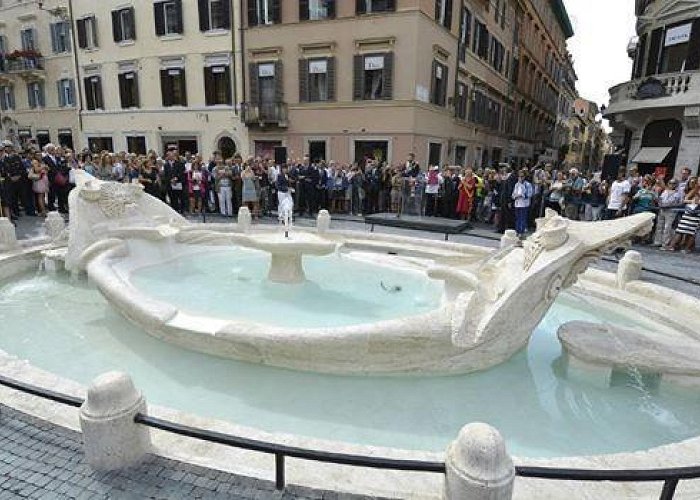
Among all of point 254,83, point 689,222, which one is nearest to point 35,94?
point 254,83

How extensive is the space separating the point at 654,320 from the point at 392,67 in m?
15.9

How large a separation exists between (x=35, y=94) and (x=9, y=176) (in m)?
23.0

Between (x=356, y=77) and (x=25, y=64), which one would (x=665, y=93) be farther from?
(x=25, y=64)

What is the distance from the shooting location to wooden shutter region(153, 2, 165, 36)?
23.5m

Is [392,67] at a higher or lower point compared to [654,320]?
higher

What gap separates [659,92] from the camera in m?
17.9

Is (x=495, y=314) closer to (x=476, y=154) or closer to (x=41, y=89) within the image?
(x=476, y=154)

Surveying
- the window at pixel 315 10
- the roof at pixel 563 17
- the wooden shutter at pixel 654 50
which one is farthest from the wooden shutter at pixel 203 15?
the roof at pixel 563 17

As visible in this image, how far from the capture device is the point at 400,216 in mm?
13258

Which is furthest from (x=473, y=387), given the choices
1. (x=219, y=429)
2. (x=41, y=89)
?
(x=41, y=89)

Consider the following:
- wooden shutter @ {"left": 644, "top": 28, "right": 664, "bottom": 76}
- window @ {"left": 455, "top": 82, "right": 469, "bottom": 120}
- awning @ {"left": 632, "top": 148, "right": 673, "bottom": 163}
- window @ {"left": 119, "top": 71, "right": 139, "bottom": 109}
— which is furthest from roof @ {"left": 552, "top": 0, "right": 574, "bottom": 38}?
window @ {"left": 119, "top": 71, "right": 139, "bottom": 109}

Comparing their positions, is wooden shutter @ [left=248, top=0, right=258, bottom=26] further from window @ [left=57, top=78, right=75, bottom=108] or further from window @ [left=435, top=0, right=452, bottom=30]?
window @ [left=57, top=78, right=75, bottom=108]

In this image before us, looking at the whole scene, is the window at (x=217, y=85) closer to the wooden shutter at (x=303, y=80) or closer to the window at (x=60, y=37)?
the wooden shutter at (x=303, y=80)

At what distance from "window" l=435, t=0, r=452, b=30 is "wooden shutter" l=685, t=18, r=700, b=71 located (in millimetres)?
9359
